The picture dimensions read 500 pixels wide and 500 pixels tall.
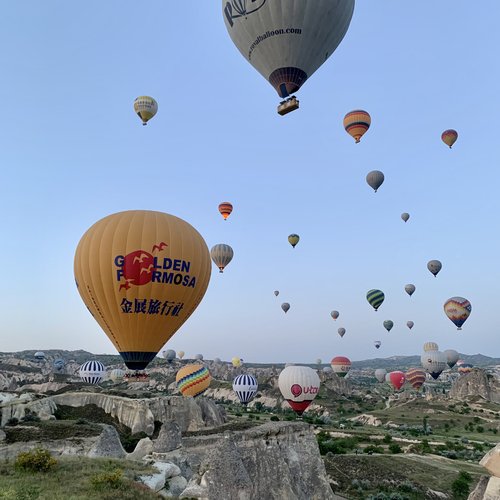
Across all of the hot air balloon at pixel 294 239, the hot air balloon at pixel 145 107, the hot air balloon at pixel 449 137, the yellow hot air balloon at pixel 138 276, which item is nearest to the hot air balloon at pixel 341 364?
the hot air balloon at pixel 294 239

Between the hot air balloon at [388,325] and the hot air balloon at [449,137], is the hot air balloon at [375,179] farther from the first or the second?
the hot air balloon at [388,325]

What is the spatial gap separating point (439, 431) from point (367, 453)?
3712 cm

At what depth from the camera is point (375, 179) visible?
6238 cm

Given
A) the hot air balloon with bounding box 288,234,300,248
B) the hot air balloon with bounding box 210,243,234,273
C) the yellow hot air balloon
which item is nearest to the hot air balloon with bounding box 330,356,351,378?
the hot air balloon with bounding box 288,234,300,248

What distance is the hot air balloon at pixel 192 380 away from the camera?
219 ft

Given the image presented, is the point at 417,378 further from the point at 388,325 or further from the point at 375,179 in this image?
the point at 375,179

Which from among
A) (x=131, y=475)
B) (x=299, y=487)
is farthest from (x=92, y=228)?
(x=299, y=487)

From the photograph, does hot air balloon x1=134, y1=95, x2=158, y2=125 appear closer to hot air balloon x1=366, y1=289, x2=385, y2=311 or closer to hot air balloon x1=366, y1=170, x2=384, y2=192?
hot air balloon x1=366, y1=170, x2=384, y2=192

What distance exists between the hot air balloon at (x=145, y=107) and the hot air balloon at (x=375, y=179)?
31.0 meters

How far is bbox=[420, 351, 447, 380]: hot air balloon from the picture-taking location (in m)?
96.1

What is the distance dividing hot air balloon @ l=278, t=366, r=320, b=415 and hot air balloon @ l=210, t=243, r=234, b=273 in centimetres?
2203

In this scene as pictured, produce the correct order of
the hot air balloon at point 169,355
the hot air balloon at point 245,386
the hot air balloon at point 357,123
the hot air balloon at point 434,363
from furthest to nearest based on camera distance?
the hot air balloon at point 169,355 → the hot air balloon at point 434,363 → the hot air balloon at point 245,386 → the hot air balloon at point 357,123

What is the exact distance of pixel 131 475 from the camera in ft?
64.4

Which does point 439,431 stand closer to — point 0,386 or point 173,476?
point 173,476
